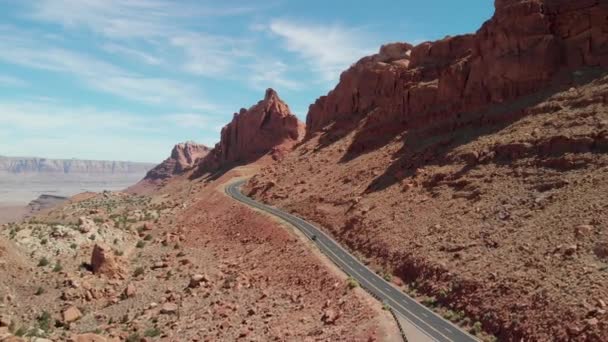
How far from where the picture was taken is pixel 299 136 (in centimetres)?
13100

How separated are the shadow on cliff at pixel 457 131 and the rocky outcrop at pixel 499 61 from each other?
3.27 feet

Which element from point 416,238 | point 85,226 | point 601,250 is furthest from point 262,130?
point 601,250

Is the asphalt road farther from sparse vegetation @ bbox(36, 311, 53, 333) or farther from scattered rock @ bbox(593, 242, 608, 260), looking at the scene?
sparse vegetation @ bbox(36, 311, 53, 333)

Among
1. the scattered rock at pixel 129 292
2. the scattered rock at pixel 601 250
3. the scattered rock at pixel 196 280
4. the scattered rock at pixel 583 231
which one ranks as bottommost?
the scattered rock at pixel 129 292

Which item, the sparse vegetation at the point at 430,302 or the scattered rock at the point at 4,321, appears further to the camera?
the sparse vegetation at the point at 430,302

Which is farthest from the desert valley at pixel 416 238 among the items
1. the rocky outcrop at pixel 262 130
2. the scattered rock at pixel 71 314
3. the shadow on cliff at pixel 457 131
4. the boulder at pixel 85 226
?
the rocky outcrop at pixel 262 130

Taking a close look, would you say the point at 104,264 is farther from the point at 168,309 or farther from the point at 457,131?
the point at 457,131

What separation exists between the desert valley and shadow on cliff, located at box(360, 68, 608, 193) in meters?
0.27

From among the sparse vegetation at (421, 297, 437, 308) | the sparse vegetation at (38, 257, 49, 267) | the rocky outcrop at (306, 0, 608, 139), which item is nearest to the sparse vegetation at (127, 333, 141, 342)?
the sparse vegetation at (38, 257, 49, 267)

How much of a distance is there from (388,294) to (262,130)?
99.8 metres

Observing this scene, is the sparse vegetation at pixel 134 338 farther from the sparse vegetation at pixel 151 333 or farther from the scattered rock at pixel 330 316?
the scattered rock at pixel 330 316

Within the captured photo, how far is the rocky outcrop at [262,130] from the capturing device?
424 feet

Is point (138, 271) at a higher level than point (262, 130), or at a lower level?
lower

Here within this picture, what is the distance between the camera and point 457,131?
5759cm
